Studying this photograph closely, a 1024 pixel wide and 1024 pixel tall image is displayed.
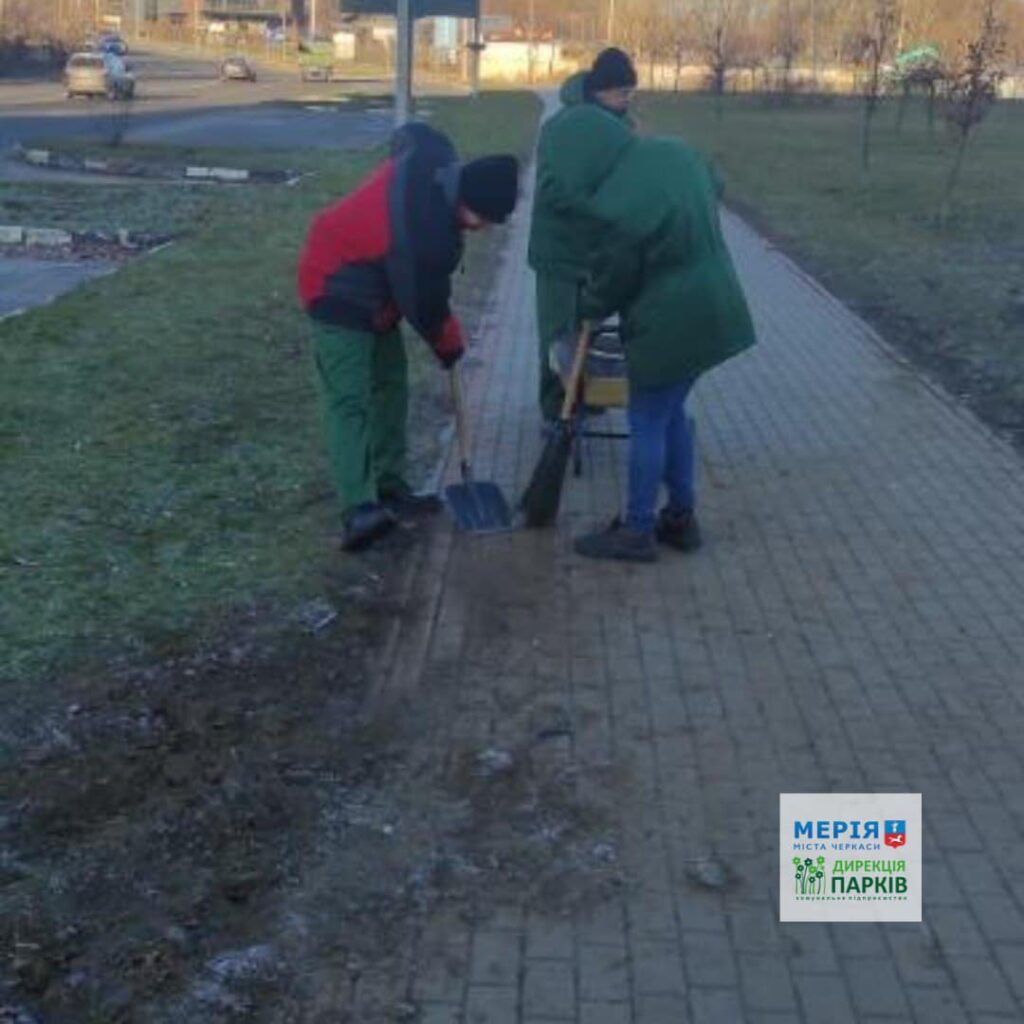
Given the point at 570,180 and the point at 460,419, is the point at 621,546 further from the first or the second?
the point at 570,180

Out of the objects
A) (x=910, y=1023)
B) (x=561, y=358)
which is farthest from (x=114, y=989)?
(x=561, y=358)

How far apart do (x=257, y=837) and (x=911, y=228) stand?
56.4ft

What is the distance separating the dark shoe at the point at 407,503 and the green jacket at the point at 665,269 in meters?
1.14

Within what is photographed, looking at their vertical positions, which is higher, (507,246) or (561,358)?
(561,358)

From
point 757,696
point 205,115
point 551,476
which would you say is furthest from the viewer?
point 205,115

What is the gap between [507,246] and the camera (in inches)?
704

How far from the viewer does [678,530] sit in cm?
663

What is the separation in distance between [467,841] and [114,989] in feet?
3.30

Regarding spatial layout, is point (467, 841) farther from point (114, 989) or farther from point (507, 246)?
point (507, 246)

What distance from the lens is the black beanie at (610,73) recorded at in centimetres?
728

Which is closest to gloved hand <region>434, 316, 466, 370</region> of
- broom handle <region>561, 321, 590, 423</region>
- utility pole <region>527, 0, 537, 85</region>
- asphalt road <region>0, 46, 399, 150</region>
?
broom handle <region>561, 321, 590, 423</region>

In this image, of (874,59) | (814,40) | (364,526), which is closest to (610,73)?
(364,526)

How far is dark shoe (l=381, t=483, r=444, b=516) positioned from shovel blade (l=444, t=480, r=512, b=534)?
0.10 m

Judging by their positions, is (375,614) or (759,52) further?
(759,52)
